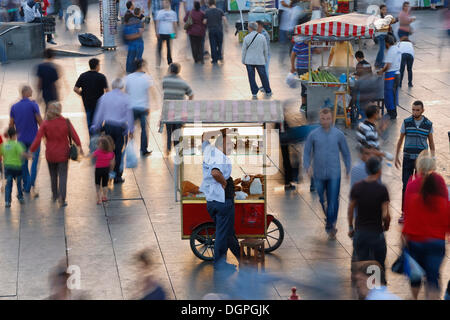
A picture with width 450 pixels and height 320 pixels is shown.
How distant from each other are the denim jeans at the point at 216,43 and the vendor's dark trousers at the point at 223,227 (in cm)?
1340

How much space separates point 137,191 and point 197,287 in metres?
3.67

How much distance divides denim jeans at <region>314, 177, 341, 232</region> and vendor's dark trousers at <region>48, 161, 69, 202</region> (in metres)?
3.71

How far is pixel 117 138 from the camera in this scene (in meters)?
12.6

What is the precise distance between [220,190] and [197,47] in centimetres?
1376

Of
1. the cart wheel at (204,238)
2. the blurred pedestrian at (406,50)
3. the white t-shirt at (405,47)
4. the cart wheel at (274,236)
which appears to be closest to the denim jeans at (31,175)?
the cart wheel at (204,238)

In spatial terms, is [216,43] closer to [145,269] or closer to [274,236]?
[274,236]

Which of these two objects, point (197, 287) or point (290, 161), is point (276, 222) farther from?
point (290, 161)

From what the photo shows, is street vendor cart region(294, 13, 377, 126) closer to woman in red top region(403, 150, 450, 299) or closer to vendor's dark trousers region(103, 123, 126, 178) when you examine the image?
vendor's dark trousers region(103, 123, 126, 178)

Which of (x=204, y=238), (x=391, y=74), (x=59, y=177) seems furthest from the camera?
(x=391, y=74)

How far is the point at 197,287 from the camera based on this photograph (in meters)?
9.13

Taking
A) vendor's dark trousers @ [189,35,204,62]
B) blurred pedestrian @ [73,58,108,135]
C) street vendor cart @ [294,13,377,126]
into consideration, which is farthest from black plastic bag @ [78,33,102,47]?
blurred pedestrian @ [73,58,108,135]

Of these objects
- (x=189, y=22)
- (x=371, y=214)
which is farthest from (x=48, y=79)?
(x=189, y=22)

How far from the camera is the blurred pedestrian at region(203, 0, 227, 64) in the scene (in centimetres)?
2206
